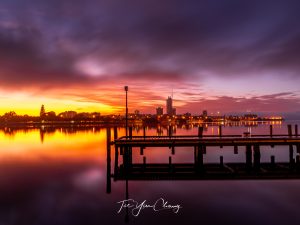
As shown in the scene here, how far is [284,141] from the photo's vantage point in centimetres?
2297

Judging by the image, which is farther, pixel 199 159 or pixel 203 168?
pixel 203 168

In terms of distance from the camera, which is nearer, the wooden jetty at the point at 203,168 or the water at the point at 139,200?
the water at the point at 139,200

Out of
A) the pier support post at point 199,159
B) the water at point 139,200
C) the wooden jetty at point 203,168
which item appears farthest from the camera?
the pier support post at point 199,159

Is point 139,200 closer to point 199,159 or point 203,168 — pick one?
point 203,168

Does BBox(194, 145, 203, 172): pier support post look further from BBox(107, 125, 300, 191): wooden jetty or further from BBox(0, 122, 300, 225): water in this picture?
BBox(0, 122, 300, 225): water

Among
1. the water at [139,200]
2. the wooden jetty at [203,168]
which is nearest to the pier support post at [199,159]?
the wooden jetty at [203,168]

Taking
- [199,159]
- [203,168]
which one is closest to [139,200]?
[203,168]

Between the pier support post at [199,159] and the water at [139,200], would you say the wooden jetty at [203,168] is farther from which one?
the water at [139,200]

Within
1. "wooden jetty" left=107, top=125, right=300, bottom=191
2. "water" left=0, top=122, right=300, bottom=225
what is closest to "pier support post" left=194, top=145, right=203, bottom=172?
"wooden jetty" left=107, top=125, right=300, bottom=191

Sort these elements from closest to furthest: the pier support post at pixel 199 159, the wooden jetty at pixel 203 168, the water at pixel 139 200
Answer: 1. the water at pixel 139 200
2. the wooden jetty at pixel 203 168
3. the pier support post at pixel 199 159

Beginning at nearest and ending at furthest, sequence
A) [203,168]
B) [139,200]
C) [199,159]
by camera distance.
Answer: [199,159], [203,168], [139,200]

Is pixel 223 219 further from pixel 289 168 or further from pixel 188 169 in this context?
pixel 289 168

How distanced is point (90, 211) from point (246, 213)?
11.2 m

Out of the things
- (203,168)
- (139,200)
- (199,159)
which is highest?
(199,159)
